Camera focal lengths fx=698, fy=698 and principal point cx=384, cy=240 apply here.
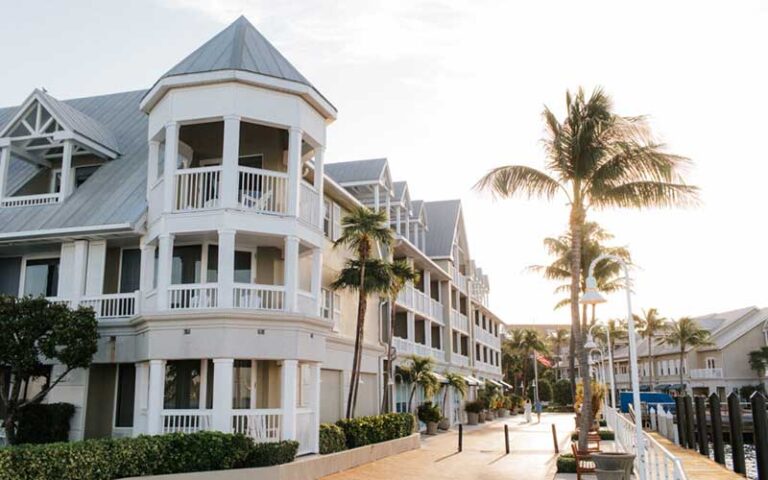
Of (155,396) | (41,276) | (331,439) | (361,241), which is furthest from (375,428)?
(41,276)

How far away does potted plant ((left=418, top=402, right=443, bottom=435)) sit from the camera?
35.8 metres

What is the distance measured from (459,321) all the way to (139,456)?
3390cm

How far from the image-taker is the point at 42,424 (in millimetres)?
19078

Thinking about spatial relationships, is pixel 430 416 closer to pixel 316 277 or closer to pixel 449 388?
pixel 449 388

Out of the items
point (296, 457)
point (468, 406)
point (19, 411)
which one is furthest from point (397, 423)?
point (468, 406)

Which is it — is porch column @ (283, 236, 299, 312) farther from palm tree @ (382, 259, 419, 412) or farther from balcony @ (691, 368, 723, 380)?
balcony @ (691, 368, 723, 380)

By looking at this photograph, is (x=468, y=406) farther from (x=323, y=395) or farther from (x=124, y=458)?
(x=124, y=458)

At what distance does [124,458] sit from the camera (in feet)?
49.3

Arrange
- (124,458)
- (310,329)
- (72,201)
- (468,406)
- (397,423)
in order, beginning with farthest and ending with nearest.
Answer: (468,406) → (397,423) → (72,201) → (310,329) → (124,458)

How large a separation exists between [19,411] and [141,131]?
33.2ft

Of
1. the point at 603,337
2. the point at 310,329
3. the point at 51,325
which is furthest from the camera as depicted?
the point at 603,337

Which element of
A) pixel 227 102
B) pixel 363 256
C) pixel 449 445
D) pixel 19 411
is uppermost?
pixel 227 102

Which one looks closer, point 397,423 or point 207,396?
point 207,396

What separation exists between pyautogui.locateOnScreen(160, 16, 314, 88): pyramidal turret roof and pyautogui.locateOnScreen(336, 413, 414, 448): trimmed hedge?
1109 cm
